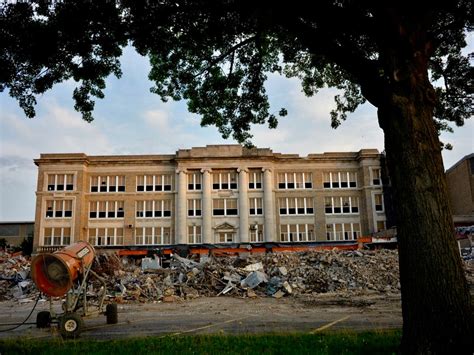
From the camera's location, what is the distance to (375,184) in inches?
2179

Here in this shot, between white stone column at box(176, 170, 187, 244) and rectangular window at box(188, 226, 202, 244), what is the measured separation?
2.49ft

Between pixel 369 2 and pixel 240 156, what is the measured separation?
4943 centimetres

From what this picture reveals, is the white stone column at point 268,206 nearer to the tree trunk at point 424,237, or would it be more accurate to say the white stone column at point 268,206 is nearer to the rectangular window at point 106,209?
the rectangular window at point 106,209

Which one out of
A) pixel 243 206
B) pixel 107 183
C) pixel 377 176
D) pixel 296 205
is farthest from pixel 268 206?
A: pixel 107 183

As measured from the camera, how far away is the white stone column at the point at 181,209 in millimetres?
53969

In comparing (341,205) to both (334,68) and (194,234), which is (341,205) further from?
(334,68)

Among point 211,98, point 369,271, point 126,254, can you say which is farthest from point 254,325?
point 126,254

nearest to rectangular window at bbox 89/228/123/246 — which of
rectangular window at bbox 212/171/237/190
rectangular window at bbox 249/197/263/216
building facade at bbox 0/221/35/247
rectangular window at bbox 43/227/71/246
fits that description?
rectangular window at bbox 43/227/71/246

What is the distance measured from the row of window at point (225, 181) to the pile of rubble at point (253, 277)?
2864 cm

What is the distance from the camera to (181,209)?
5481cm

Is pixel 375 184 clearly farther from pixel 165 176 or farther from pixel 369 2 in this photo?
pixel 369 2

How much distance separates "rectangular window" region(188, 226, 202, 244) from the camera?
5445cm

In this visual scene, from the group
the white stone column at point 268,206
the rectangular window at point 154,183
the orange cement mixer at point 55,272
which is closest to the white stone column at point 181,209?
the rectangular window at point 154,183

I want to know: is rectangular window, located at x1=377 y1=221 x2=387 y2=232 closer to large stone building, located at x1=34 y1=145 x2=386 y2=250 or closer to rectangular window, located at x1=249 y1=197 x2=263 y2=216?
large stone building, located at x1=34 y1=145 x2=386 y2=250
